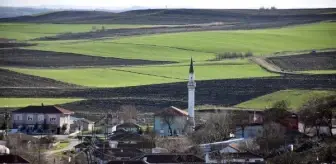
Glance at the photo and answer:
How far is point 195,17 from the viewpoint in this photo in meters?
165

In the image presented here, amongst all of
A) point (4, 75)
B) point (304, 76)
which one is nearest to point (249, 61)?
point (304, 76)

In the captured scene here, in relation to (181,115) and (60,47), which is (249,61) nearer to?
(60,47)

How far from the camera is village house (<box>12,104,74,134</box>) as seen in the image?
63.3 m

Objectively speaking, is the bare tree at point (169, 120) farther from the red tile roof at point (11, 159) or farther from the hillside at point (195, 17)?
the hillside at point (195, 17)

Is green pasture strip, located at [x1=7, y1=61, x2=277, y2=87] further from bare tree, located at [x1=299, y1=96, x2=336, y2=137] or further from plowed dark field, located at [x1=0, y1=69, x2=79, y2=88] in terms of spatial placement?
bare tree, located at [x1=299, y1=96, x2=336, y2=137]

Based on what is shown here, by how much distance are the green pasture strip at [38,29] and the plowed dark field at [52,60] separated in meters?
27.0

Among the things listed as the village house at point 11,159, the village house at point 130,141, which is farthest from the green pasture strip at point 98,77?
the village house at point 11,159

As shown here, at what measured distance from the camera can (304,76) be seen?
83.1 meters

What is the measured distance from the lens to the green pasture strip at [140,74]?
84000mm

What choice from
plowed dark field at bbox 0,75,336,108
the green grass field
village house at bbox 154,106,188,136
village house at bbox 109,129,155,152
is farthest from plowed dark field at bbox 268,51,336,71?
village house at bbox 109,129,155,152

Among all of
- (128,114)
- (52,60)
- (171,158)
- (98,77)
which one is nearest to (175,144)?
(171,158)

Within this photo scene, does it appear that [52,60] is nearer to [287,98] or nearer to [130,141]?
[287,98]

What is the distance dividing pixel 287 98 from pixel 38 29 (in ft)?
272

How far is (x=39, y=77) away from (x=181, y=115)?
26017 millimetres
